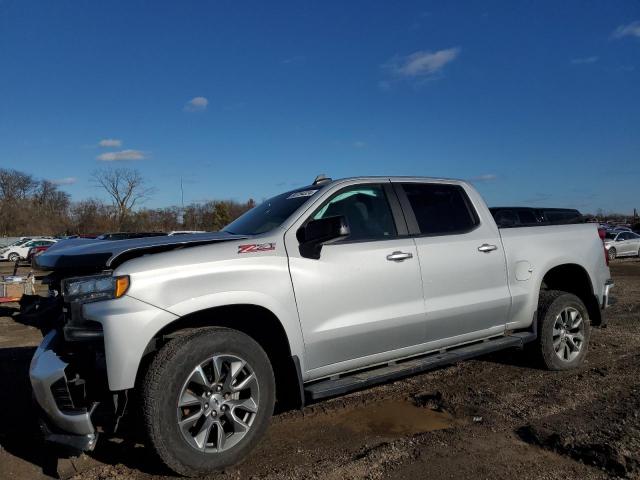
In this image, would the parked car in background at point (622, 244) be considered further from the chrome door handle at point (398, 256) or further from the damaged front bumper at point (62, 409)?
the damaged front bumper at point (62, 409)

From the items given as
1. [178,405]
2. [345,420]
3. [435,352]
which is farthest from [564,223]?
[178,405]

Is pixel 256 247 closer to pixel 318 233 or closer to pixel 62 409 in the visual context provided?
pixel 318 233

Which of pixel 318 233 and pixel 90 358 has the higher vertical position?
pixel 318 233

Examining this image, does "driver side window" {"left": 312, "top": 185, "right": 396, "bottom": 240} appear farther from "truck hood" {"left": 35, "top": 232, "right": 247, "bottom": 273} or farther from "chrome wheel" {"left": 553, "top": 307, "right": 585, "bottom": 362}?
"chrome wheel" {"left": 553, "top": 307, "right": 585, "bottom": 362}

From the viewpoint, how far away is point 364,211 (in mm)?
4387

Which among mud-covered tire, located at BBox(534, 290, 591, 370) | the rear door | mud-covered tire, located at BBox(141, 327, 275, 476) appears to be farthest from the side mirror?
mud-covered tire, located at BBox(534, 290, 591, 370)

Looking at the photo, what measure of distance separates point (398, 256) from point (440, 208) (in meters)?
0.94

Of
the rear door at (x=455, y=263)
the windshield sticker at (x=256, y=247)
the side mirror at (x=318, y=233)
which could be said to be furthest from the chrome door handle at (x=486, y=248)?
the windshield sticker at (x=256, y=247)

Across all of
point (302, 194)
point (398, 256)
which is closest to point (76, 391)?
point (302, 194)

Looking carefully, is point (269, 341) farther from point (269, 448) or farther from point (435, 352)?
point (435, 352)

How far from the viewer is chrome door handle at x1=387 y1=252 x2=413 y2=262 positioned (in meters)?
4.15

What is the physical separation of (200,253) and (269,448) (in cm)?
149

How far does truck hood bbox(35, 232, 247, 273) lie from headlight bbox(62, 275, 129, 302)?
0.10 m

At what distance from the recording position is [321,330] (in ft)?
12.3
